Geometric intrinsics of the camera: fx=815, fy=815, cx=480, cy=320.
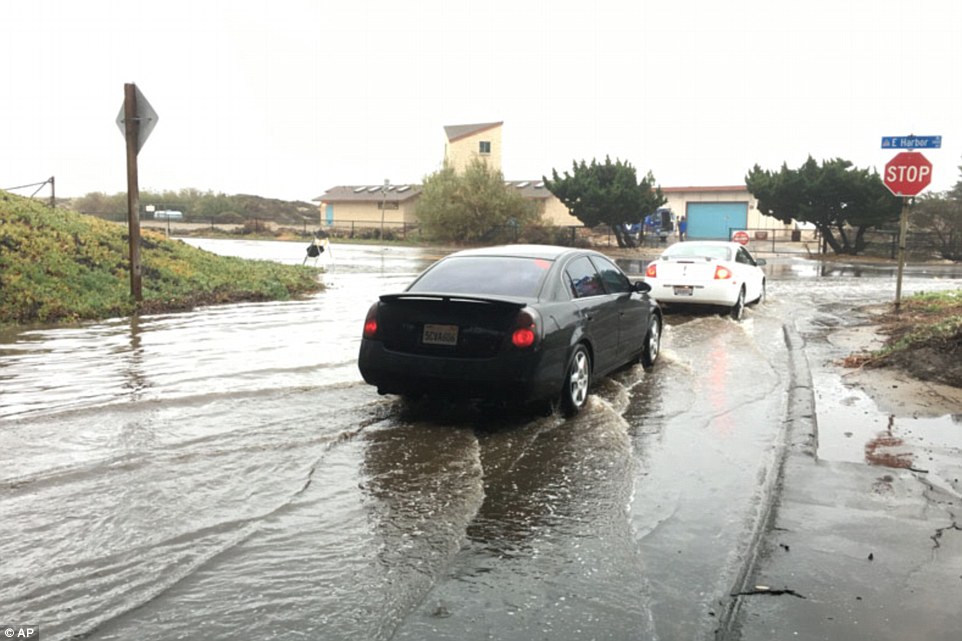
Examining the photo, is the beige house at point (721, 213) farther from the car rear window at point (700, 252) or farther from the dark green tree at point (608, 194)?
the car rear window at point (700, 252)

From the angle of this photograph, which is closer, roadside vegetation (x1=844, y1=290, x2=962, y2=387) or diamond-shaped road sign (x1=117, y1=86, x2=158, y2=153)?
Answer: roadside vegetation (x1=844, y1=290, x2=962, y2=387)

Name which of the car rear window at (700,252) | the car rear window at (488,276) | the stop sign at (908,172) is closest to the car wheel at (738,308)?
the car rear window at (700,252)

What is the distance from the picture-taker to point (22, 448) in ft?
19.9

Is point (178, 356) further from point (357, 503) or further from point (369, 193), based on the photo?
point (369, 193)

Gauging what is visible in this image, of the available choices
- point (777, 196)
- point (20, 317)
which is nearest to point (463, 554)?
point (20, 317)

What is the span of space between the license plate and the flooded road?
733mm

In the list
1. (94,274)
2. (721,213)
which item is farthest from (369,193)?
(94,274)

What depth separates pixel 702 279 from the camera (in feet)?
49.3

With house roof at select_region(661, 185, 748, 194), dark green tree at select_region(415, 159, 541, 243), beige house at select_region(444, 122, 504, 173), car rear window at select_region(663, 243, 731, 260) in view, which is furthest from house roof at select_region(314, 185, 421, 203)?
car rear window at select_region(663, 243, 731, 260)

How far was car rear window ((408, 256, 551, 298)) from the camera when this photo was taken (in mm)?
7324

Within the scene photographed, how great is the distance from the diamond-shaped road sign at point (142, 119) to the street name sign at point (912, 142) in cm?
1260

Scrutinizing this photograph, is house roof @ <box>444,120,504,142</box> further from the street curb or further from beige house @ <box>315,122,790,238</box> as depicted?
the street curb

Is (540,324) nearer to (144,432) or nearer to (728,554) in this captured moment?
(728,554)

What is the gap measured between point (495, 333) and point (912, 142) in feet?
35.5
